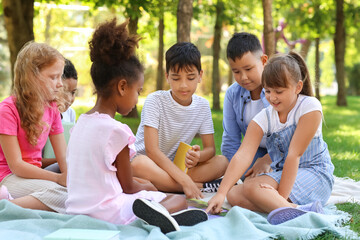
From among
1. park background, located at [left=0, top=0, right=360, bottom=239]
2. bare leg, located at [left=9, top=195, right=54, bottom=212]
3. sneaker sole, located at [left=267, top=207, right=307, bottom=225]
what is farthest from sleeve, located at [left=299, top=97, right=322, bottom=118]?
bare leg, located at [left=9, top=195, right=54, bottom=212]

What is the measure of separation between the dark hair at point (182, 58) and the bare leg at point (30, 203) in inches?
56.1

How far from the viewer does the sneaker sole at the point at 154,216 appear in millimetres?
2438

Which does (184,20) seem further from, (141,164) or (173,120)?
(141,164)

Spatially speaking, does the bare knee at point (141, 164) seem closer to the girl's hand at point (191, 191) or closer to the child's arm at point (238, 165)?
the girl's hand at point (191, 191)

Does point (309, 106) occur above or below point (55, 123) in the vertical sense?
above

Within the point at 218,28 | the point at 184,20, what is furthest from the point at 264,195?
the point at 218,28

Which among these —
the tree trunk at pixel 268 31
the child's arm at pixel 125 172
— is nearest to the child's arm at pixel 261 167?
the child's arm at pixel 125 172

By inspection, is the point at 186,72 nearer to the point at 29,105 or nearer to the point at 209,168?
the point at 209,168

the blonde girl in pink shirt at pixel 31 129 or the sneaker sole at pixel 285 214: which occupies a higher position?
the blonde girl in pink shirt at pixel 31 129

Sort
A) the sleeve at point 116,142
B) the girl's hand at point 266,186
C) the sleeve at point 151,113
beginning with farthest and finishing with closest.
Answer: the sleeve at point 151,113 < the girl's hand at point 266,186 < the sleeve at point 116,142

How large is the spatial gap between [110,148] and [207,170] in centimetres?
145

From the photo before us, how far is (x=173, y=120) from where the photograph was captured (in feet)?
12.5

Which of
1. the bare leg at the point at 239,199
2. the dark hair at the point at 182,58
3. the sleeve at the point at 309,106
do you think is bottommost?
the bare leg at the point at 239,199

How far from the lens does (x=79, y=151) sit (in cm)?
256
